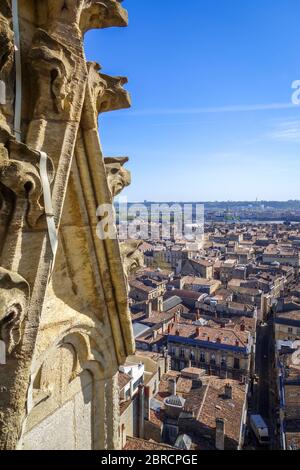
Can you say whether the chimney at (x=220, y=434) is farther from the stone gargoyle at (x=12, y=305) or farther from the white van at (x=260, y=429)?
the stone gargoyle at (x=12, y=305)

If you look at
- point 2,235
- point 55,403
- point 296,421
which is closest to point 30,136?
point 2,235

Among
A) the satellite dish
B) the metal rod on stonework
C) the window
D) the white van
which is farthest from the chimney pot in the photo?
the metal rod on stonework

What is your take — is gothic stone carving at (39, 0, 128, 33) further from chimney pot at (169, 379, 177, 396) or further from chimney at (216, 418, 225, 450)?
chimney pot at (169, 379, 177, 396)

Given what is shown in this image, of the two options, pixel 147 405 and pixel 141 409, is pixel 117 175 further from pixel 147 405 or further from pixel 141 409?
pixel 147 405

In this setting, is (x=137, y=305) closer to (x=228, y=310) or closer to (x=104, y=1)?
(x=228, y=310)

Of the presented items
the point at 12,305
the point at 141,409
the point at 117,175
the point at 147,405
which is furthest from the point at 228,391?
the point at 12,305

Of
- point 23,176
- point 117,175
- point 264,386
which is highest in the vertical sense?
point 117,175

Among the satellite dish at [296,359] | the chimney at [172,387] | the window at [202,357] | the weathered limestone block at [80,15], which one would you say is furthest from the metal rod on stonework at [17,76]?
the window at [202,357]
